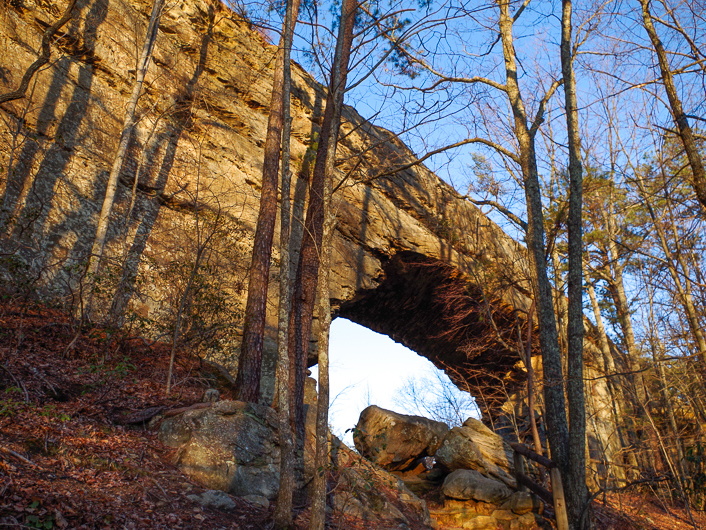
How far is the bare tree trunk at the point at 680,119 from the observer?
206 inches

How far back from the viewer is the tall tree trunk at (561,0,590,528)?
6406 millimetres

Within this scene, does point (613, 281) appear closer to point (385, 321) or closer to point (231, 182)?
point (385, 321)

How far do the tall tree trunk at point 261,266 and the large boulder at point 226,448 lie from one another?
169cm

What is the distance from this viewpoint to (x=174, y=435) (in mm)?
5852

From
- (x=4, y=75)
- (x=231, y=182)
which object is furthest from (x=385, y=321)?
(x=4, y=75)

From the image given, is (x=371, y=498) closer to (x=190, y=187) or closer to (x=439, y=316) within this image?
(x=190, y=187)

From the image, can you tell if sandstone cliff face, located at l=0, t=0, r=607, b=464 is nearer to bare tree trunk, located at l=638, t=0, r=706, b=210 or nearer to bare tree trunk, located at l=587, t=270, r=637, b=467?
bare tree trunk, located at l=587, t=270, r=637, b=467

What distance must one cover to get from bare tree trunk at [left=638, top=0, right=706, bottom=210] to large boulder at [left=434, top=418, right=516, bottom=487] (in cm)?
672

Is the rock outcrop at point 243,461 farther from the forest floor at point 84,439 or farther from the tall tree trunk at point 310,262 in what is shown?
the tall tree trunk at point 310,262

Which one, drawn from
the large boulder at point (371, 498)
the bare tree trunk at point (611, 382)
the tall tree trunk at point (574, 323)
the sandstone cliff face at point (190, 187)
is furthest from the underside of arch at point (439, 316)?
the tall tree trunk at point (574, 323)

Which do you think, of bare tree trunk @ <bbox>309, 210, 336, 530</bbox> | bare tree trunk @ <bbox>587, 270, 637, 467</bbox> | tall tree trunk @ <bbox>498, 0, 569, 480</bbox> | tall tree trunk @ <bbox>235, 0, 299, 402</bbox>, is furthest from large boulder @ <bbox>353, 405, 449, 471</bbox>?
bare tree trunk @ <bbox>587, 270, 637, 467</bbox>

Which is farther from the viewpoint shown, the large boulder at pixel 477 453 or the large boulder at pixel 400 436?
the large boulder at pixel 400 436

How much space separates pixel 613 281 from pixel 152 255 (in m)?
14.3

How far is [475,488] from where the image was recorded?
9.05 m
